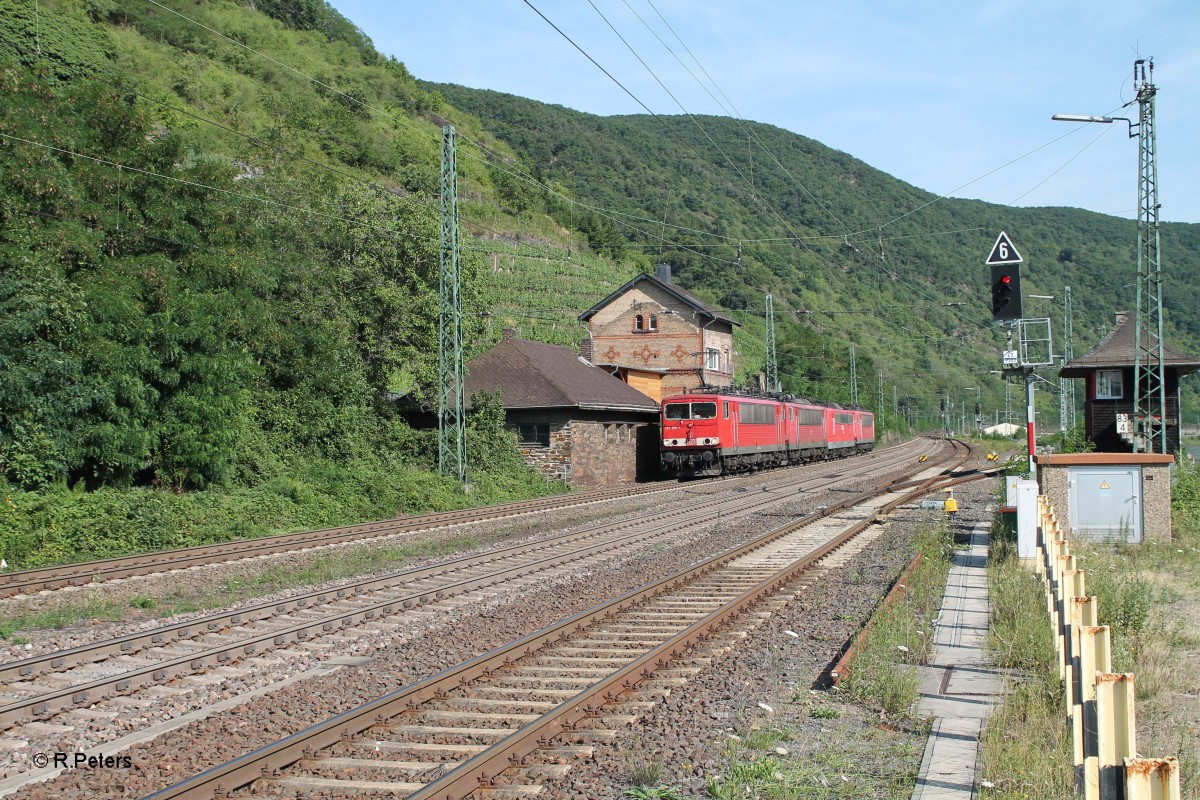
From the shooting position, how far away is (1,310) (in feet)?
53.9

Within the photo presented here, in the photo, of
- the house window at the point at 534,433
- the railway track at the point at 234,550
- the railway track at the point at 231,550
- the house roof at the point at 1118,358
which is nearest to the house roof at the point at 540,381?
the house window at the point at 534,433

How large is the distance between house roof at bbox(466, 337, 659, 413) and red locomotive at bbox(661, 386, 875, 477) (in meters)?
2.09

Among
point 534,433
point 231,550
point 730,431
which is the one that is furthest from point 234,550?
point 730,431

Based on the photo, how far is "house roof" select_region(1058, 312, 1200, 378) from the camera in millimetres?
33088

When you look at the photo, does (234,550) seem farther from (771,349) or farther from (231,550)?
(771,349)

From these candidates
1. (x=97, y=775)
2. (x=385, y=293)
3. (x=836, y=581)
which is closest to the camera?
(x=97, y=775)

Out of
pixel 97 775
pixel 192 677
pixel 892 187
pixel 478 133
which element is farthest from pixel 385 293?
pixel 892 187

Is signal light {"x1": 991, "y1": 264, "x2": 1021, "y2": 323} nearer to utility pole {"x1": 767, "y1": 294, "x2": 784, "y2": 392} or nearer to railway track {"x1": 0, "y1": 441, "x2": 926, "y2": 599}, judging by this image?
railway track {"x1": 0, "y1": 441, "x2": 926, "y2": 599}

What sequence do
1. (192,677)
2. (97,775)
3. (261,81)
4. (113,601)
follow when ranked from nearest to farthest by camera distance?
(97,775), (192,677), (113,601), (261,81)

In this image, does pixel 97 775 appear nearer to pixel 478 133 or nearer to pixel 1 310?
pixel 1 310

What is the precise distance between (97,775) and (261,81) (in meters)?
89.6

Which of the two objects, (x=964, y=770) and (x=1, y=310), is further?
(x=1, y=310)

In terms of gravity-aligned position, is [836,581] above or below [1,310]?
below

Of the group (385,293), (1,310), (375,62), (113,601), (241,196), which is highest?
(375,62)
